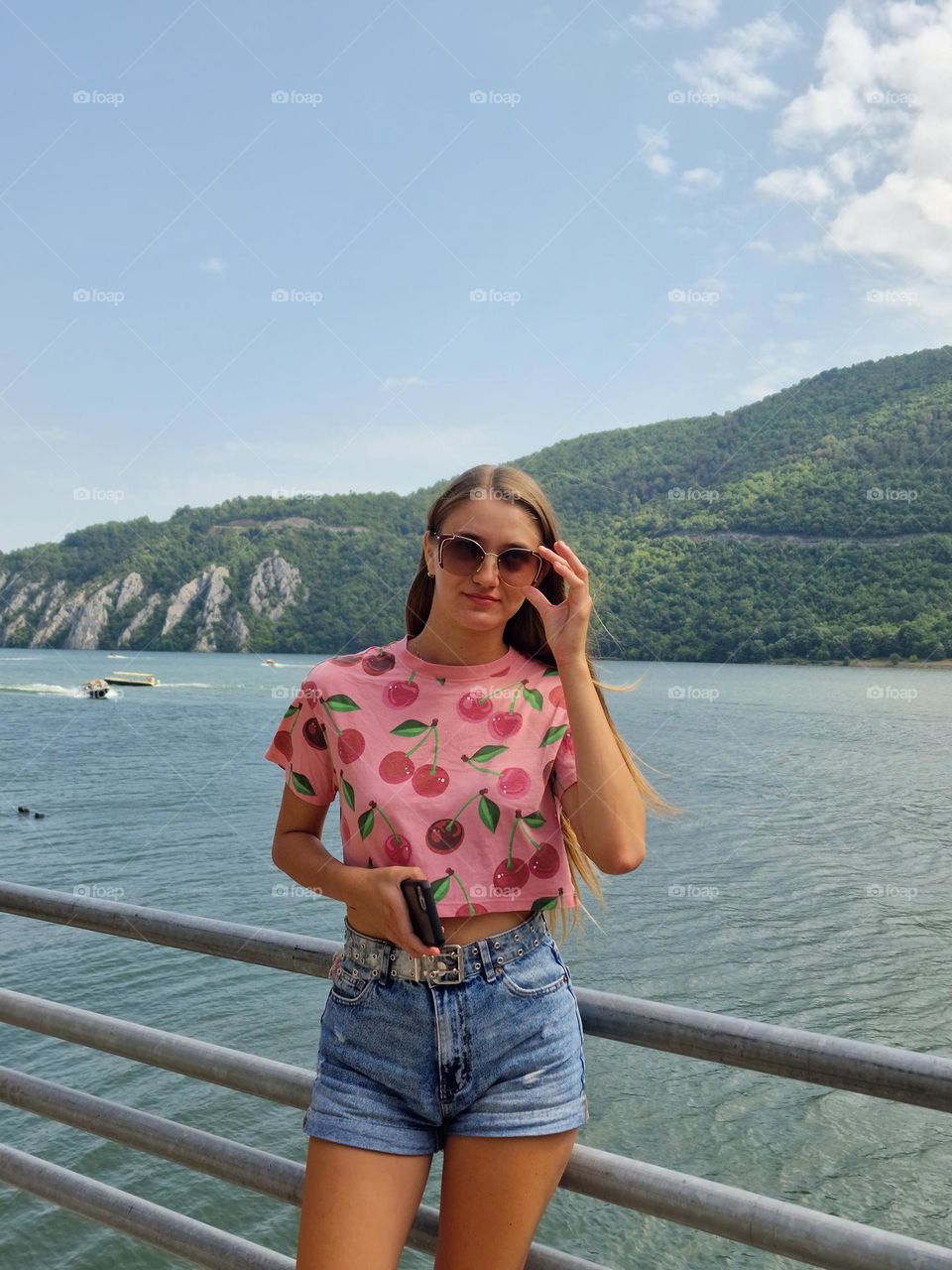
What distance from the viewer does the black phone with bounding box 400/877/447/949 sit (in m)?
1.67

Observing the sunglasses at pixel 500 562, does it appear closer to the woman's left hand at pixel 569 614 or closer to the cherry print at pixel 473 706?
the woman's left hand at pixel 569 614

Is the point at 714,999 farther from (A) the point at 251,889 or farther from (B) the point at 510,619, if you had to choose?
(B) the point at 510,619

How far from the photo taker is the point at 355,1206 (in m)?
1.63

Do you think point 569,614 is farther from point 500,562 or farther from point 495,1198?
point 495,1198

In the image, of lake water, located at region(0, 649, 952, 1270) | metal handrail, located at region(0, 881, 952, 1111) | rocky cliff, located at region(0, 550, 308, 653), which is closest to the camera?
metal handrail, located at region(0, 881, 952, 1111)

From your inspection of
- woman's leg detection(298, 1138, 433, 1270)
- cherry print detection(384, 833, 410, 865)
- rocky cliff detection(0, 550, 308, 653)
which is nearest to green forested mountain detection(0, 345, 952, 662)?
rocky cliff detection(0, 550, 308, 653)

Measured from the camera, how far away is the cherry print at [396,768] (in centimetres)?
185

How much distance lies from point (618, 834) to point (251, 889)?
19.1 m

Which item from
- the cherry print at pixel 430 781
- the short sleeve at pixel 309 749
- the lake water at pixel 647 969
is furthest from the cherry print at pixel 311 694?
the lake water at pixel 647 969

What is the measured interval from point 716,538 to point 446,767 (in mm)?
75833

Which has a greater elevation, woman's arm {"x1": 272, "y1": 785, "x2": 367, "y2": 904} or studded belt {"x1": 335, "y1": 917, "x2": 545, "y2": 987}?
woman's arm {"x1": 272, "y1": 785, "x2": 367, "y2": 904}

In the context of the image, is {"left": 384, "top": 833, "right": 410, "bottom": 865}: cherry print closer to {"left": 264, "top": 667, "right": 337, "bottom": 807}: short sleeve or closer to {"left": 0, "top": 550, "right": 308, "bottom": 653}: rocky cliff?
{"left": 264, "top": 667, "right": 337, "bottom": 807}: short sleeve

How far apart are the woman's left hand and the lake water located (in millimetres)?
353

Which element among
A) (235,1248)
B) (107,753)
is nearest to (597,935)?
(235,1248)
